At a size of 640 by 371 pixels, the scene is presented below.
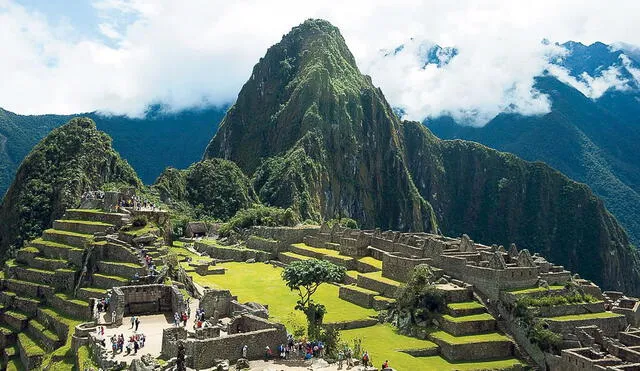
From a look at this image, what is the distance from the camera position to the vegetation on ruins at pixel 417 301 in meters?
48.0

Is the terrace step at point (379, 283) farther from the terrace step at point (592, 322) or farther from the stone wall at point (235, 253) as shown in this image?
the stone wall at point (235, 253)

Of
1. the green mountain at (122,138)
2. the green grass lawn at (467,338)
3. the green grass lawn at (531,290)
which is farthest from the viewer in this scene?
the green mountain at (122,138)

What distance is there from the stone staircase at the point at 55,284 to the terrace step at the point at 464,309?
2086cm

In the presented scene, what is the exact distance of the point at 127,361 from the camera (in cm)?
2527

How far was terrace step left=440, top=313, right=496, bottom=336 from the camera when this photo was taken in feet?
150

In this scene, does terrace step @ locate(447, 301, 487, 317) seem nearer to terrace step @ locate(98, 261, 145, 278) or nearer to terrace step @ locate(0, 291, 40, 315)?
terrace step @ locate(98, 261, 145, 278)

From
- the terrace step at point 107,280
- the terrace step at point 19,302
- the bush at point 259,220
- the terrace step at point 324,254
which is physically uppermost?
the bush at point 259,220

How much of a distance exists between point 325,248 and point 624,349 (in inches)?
1610

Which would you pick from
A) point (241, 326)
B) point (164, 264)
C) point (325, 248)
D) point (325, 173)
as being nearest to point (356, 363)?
point (241, 326)

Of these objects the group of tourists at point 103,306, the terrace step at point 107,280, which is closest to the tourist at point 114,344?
the group of tourists at point 103,306

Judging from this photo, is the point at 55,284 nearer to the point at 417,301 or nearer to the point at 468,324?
the point at 417,301

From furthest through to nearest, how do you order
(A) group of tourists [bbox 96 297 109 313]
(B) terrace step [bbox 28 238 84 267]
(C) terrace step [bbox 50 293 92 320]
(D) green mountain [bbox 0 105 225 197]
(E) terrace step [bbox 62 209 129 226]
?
(D) green mountain [bbox 0 105 225 197] < (E) terrace step [bbox 62 209 129 226] < (B) terrace step [bbox 28 238 84 267] < (C) terrace step [bbox 50 293 92 320] < (A) group of tourists [bbox 96 297 109 313]

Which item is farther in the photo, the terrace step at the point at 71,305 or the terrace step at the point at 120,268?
the terrace step at the point at 120,268

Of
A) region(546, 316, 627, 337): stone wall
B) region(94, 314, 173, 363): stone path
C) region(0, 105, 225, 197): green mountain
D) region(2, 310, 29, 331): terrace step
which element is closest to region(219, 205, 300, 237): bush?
region(2, 310, 29, 331): terrace step
